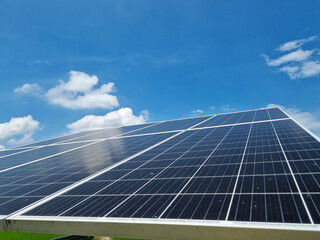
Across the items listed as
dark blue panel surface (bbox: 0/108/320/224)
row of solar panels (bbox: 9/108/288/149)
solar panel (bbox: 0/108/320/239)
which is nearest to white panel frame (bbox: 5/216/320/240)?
solar panel (bbox: 0/108/320/239)

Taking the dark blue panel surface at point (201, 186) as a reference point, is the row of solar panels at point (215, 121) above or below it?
above

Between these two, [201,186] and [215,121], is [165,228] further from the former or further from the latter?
[215,121]

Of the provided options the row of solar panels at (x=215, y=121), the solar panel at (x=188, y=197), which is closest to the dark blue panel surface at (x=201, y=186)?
the solar panel at (x=188, y=197)

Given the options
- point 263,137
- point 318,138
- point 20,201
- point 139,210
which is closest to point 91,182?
point 20,201

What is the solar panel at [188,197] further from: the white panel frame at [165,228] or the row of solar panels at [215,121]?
the row of solar panels at [215,121]

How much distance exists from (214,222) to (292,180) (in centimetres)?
275

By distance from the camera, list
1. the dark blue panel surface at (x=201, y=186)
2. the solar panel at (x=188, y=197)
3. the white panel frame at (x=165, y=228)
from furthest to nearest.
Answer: the dark blue panel surface at (x=201, y=186) → the solar panel at (x=188, y=197) → the white panel frame at (x=165, y=228)

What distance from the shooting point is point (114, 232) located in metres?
4.98

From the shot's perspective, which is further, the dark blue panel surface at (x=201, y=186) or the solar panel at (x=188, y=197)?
the dark blue panel surface at (x=201, y=186)

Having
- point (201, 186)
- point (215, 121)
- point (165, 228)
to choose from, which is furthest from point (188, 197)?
point (215, 121)

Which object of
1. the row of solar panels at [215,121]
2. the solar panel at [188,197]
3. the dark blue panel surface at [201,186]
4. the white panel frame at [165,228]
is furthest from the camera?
the row of solar panels at [215,121]

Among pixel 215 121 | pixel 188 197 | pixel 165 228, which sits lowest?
pixel 165 228

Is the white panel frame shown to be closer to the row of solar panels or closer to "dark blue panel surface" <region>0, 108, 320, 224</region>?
"dark blue panel surface" <region>0, 108, 320, 224</region>

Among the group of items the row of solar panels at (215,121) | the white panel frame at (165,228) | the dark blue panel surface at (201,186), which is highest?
the row of solar panels at (215,121)
